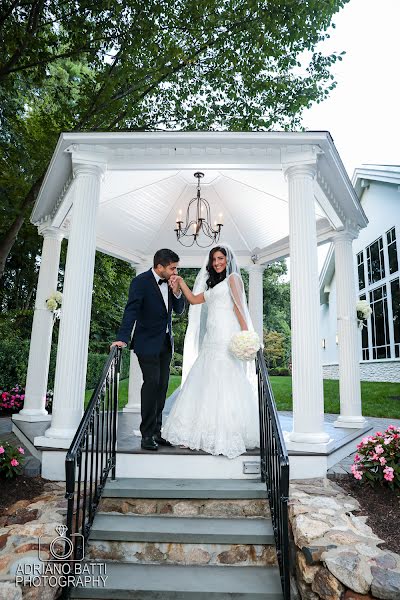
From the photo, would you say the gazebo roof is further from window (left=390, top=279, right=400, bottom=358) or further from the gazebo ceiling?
window (left=390, top=279, right=400, bottom=358)

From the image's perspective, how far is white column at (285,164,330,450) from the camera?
4.12 meters

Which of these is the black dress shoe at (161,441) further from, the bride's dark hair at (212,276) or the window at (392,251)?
the window at (392,251)

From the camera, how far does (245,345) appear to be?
12.6 feet

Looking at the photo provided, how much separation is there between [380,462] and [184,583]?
1939 millimetres

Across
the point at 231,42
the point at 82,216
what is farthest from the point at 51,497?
the point at 231,42

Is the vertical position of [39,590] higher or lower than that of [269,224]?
lower

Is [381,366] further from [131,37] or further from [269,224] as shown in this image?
[131,37]

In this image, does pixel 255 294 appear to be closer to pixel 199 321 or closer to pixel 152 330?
pixel 199 321

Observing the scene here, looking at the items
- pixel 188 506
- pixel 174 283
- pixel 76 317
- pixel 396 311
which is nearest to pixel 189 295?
pixel 174 283

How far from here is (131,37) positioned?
7.86m

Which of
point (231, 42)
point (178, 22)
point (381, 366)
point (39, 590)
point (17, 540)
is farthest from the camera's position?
point (381, 366)

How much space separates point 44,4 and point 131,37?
156 cm

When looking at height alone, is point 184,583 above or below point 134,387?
below

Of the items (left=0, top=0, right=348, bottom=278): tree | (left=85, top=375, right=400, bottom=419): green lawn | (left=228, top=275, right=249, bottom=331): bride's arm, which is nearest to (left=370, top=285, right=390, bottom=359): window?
(left=85, top=375, right=400, bottom=419): green lawn
